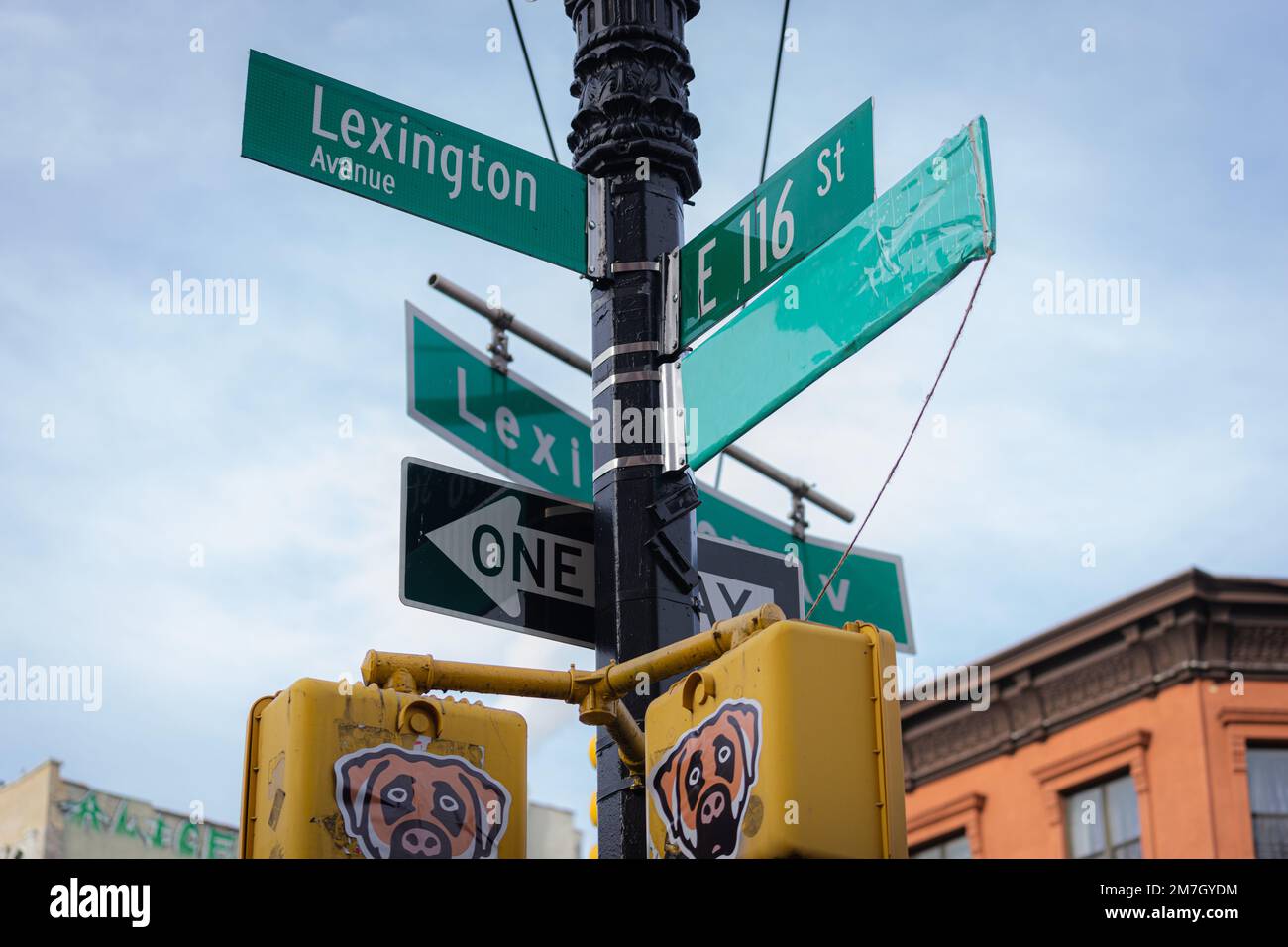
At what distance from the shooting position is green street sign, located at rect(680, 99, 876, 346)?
204 inches

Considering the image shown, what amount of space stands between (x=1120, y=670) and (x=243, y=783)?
21808 mm

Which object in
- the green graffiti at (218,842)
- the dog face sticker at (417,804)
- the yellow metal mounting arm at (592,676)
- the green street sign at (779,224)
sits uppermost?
the green graffiti at (218,842)

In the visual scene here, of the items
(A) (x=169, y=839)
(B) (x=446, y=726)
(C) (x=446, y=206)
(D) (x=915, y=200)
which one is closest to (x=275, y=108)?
(C) (x=446, y=206)

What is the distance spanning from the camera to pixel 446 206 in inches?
216

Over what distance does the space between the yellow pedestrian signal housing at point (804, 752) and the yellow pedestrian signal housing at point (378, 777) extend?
516mm

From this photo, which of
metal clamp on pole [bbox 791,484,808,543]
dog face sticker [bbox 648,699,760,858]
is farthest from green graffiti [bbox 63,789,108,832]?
dog face sticker [bbox 648,699,760,858]

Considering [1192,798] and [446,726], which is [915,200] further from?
[1192,798]

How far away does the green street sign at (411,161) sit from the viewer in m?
5.29

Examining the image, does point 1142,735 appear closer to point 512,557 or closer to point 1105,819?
point 1105,819

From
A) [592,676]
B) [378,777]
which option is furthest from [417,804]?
[592,676]

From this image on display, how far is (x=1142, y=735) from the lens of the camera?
2356cm

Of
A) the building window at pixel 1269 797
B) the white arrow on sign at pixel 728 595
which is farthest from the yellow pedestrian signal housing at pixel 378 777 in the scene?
the building window at pixel 1269 797

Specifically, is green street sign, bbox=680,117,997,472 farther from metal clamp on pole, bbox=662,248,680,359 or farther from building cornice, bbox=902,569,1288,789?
building cornice, bbox=902,569,1288,789

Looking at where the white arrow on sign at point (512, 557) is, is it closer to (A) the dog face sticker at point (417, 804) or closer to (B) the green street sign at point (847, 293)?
(B) the green street sign at point (847, 293)
